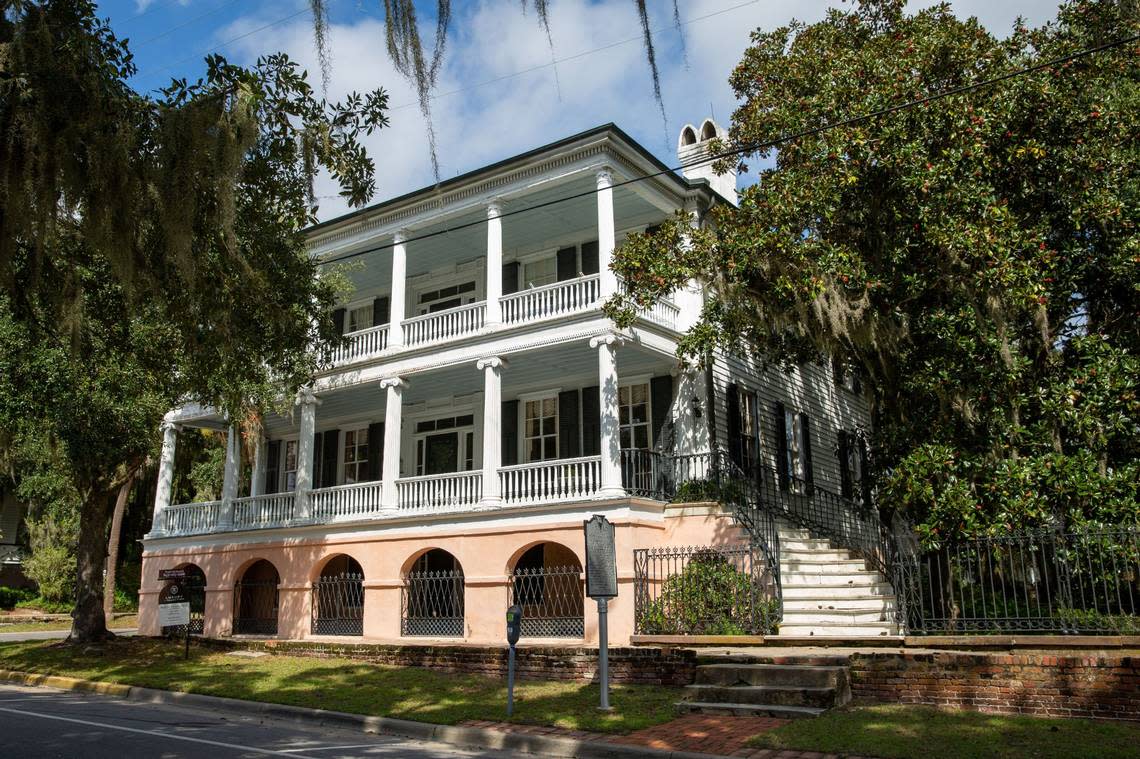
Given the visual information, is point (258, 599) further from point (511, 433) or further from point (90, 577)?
point (511, 433)

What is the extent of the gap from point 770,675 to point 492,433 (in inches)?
338

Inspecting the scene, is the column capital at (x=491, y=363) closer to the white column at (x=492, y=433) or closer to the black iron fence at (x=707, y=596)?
the white column at (x=492, y=433)

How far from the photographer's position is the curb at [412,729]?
333 inches

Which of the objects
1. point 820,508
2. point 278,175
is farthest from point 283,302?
point 820,508

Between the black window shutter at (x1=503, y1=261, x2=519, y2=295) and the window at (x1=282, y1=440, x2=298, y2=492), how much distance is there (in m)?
7.93

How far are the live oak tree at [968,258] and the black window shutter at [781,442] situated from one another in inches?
223

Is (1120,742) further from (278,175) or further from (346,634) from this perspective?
(346,634)

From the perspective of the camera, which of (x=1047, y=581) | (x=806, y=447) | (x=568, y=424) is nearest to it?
(x=1047, y=581)

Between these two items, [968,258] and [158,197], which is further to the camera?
[968,258]

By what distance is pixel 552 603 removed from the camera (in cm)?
1892

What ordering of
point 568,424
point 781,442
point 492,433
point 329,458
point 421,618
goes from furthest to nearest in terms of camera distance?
Result: 1. point 329,458
2. point 781,442
3. point 568,424
4. point 421,618
5. point 492,433

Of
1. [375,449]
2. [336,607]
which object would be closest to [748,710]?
[336,607]

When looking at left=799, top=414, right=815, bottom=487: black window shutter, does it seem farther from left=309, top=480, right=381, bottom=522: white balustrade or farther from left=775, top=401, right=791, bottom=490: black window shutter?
left=309, top=480, right=381, bottom=522: white balustrade

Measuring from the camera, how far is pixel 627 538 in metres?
15.8
